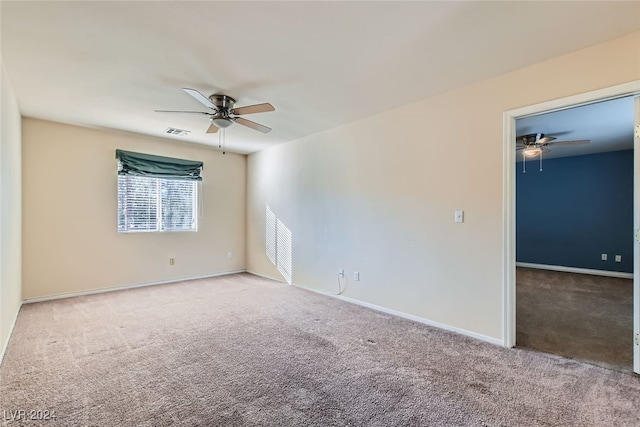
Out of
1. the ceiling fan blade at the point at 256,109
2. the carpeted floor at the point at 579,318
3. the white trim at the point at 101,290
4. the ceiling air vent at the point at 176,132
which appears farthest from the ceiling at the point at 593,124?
the white trim at the point at 101,290

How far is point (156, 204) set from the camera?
5000 mm

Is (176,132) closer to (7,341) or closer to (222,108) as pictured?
(222,108)

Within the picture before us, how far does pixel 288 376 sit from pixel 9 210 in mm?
3127

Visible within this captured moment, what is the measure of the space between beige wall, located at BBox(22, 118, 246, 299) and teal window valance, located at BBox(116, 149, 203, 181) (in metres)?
0.14

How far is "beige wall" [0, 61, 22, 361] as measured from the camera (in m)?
2.50

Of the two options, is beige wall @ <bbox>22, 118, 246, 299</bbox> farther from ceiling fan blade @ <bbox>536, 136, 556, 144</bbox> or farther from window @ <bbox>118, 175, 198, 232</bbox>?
ceiling fan blade @ <bbox>536, 136, 556, 144</bbox>

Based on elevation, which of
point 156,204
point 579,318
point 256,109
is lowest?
point 579,318

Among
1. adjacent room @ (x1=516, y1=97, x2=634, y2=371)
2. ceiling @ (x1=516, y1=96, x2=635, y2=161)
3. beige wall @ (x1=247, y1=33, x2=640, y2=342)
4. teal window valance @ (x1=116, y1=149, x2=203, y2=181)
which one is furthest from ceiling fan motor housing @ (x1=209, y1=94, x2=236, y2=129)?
adjacent room @ (x1=516, y1=97, x2=634, y2=371)

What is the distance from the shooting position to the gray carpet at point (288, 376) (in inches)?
68.4

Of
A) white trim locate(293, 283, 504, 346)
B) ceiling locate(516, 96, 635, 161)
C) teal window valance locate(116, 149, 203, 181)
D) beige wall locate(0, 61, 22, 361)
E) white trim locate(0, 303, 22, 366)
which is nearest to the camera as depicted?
white trim locate(0, 303, 22, 366)

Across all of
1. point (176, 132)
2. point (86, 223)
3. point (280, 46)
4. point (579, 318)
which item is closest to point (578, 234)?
point (579, 318)

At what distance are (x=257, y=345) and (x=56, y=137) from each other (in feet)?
13.3

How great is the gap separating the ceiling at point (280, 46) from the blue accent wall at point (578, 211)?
503cm

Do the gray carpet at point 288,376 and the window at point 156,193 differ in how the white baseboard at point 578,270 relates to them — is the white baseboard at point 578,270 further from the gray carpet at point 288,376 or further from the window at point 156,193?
the window at point 156,193
